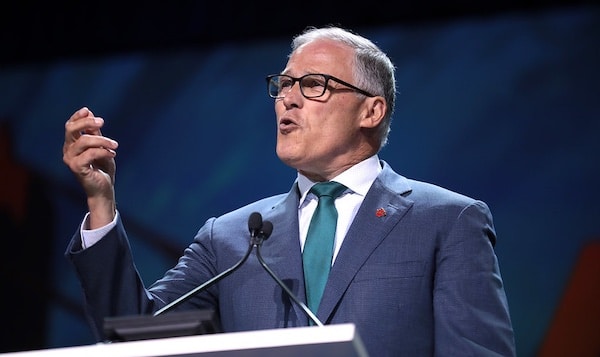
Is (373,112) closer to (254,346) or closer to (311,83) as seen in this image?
(311,83)

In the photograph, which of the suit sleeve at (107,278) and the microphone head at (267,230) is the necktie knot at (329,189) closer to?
the microphone head at (267,230)

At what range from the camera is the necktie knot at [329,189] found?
254 cm

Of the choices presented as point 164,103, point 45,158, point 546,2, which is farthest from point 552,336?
point 45,158

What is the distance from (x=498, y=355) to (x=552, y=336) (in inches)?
57.8

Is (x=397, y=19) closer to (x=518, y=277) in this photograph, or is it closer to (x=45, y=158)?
(x=518, y=277)

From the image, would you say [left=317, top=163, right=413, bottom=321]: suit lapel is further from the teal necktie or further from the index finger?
the index finger

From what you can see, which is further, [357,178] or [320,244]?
[357,178]

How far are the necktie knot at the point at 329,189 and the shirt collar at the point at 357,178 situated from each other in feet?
0.06

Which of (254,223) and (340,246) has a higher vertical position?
(254,223)

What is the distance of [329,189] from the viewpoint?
8.37 feet

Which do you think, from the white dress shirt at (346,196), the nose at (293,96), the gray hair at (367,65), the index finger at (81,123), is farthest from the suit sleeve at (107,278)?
the gray hair at (367,65)

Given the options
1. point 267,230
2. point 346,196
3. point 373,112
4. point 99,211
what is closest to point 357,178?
point 346,196

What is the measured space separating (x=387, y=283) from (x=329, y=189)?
0.36m

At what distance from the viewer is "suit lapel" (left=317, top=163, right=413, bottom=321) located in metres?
2.30
